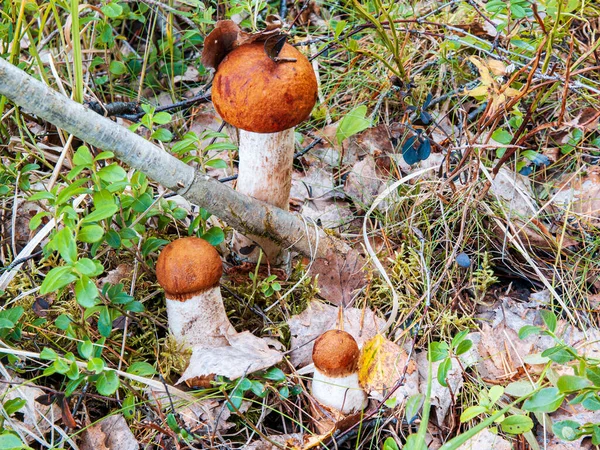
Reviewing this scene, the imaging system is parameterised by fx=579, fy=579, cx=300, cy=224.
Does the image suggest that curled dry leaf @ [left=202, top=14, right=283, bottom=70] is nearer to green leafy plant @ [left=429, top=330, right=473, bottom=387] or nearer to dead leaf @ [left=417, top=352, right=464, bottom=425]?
green leafy plant @ [left=429, top=330, right=473, bottom=387]

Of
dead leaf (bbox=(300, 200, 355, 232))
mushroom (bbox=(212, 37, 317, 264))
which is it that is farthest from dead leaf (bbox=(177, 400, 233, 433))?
dead leaf (bbox=(300, 200, 355, 232))

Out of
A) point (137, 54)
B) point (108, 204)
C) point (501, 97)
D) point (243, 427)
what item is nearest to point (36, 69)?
point (137, 54)

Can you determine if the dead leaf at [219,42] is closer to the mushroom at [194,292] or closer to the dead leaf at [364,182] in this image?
the mushroom at [194,292]

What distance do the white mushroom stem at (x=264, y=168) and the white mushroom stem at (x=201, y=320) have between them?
17.8 inches

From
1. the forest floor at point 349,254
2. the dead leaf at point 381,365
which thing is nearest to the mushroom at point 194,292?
the forest floor at point 349,254

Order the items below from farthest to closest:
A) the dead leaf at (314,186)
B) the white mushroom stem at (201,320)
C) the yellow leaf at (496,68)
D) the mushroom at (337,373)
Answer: the dead leaf at (314,186) → the yellow leaf at (496,68) → the white mushroom stem at (201,320) → the mushroom at (337,373)

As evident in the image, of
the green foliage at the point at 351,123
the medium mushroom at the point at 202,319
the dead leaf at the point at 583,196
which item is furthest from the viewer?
the green foliage at the point at 351,123

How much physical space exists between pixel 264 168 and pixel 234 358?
904 mm

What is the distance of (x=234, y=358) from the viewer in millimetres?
2629

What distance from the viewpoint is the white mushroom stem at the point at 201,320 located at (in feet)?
8.73

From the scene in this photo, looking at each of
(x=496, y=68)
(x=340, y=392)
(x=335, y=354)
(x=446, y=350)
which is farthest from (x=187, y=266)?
(x=496, y=68)

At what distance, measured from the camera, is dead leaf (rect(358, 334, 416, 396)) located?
255cm

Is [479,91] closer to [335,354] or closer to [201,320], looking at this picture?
[335,354]

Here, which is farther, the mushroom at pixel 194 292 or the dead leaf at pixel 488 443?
the mushroom at pixel 194 292
